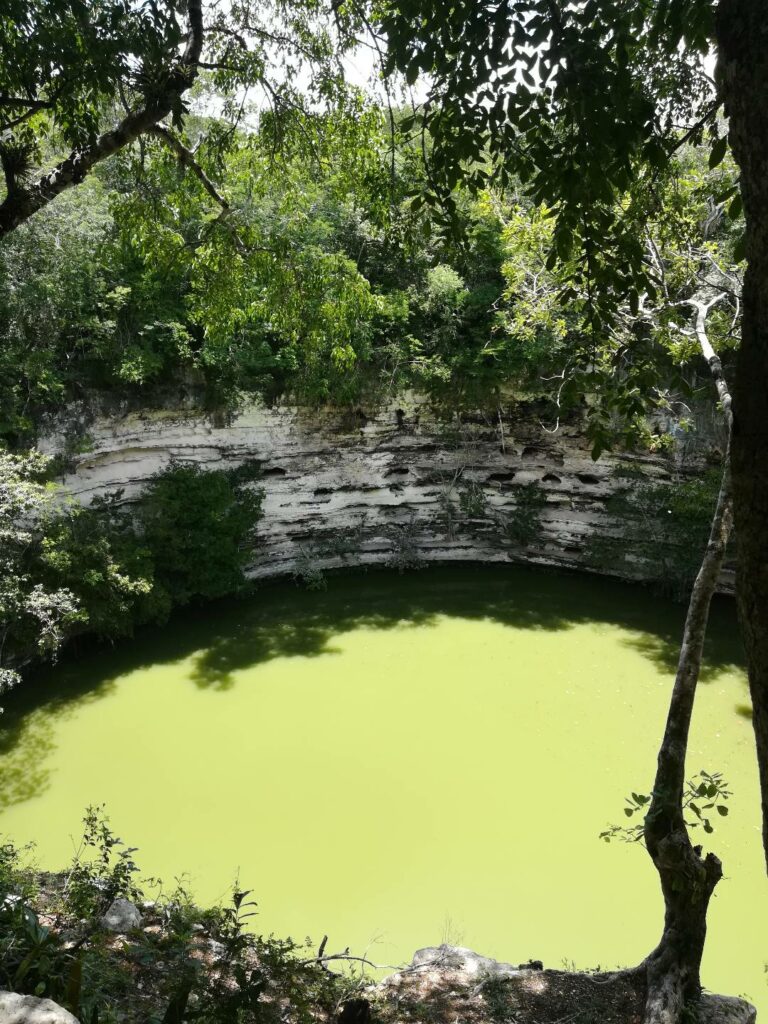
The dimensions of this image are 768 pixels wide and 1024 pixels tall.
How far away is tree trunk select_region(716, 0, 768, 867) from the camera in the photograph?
1.14 m

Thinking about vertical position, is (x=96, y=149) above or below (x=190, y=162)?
below

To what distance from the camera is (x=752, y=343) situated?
3.78ft

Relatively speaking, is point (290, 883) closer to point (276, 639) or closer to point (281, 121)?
point (276, 639)

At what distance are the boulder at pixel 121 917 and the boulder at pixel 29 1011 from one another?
1.66m

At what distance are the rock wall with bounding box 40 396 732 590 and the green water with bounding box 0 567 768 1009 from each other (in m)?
1.18

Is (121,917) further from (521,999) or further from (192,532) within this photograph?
(192,532)

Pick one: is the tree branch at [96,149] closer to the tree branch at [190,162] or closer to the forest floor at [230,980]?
the tree branch at [190,162]

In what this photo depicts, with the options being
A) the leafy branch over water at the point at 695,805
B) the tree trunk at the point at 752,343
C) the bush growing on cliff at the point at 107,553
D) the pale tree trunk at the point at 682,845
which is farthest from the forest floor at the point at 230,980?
the bush growing on cliff at the point at 107,553

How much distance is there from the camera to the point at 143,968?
2.93 metres

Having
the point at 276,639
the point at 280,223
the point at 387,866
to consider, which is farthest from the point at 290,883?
the point at 280,223

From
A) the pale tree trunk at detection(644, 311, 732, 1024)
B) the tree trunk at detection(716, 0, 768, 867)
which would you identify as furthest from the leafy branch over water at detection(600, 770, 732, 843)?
the tree trunk at detection(716, 0, 768, 867)

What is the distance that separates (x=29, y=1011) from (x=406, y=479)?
8.98 meters

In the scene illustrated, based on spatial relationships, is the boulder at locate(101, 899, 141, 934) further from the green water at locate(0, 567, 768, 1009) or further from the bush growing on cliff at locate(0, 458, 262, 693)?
the bush growing on cliff at locate(0, 458, 262, 693)

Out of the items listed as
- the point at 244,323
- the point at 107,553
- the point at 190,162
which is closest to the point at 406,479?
the point at 244,323
